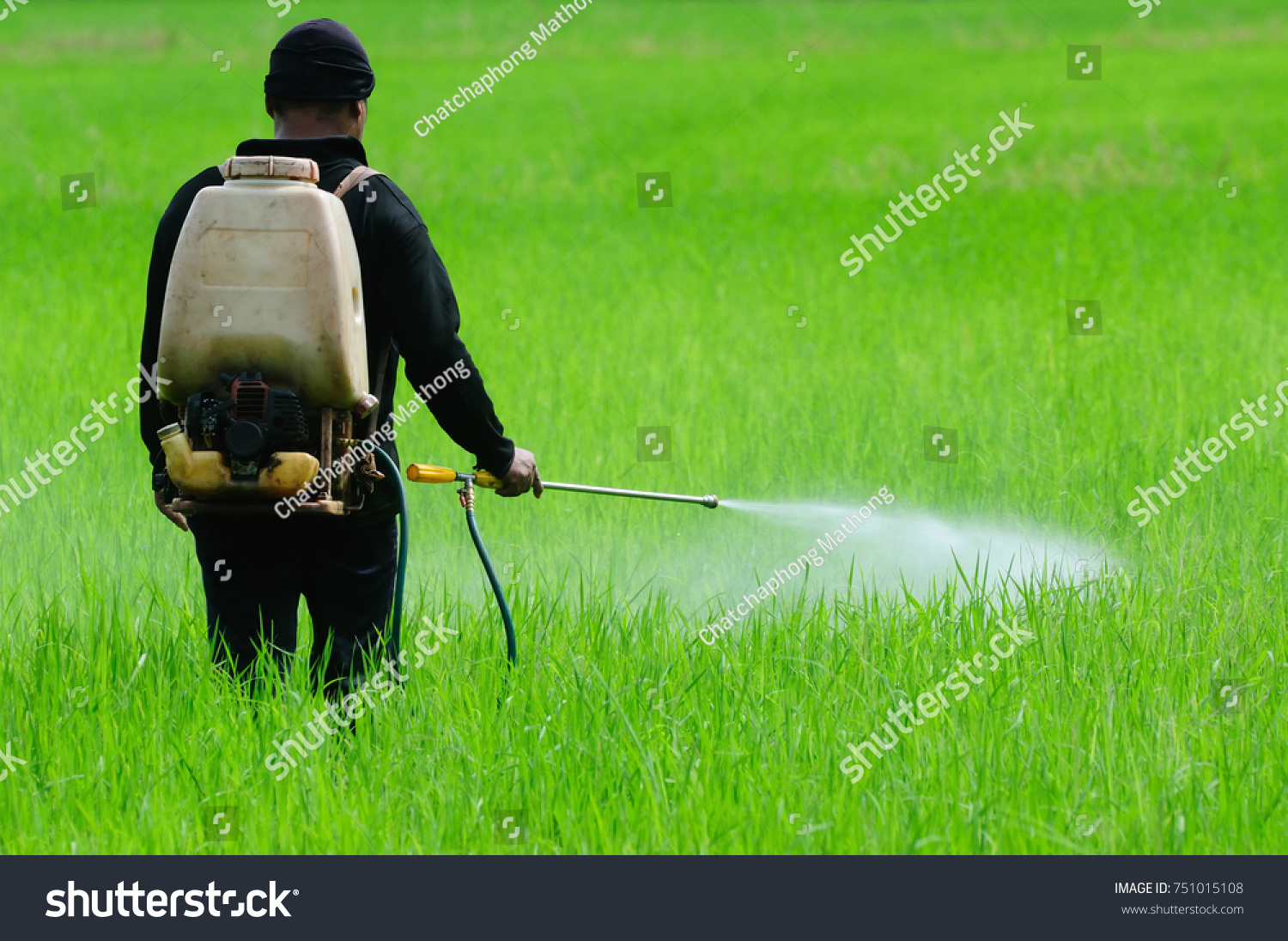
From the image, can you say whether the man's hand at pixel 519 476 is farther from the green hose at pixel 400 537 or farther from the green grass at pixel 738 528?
the green grass at pixel 738 528

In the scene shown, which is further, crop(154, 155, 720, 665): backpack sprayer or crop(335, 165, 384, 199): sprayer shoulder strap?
crop(335, 165, 384, 199): sprayer shoulder strap

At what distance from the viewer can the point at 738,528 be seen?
235 inches

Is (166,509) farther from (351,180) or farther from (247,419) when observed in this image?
(351,180)

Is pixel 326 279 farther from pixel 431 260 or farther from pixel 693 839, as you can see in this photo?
pixel 693 839

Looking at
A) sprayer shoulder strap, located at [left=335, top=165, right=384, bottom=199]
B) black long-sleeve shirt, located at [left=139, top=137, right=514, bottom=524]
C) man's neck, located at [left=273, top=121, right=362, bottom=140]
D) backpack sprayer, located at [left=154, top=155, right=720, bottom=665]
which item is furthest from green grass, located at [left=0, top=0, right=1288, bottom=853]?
man's neck, located at [left=273, top=121, right=362, bottom=140]

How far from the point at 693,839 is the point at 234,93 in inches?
885

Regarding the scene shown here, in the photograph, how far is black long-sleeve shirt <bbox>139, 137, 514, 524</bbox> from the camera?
11.5ft

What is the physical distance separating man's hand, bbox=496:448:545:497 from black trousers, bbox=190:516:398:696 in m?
0.34

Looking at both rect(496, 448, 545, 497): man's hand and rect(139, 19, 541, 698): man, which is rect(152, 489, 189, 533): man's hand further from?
rect(496, 448, 545, 497): man's hand

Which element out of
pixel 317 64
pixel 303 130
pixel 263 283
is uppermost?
pixel 317 64

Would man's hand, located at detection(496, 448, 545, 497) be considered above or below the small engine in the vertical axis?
above

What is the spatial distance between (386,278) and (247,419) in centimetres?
54

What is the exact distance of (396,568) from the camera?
403 cm

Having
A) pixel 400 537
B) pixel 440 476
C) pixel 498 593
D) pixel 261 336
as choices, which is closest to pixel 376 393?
pixel 440 476
